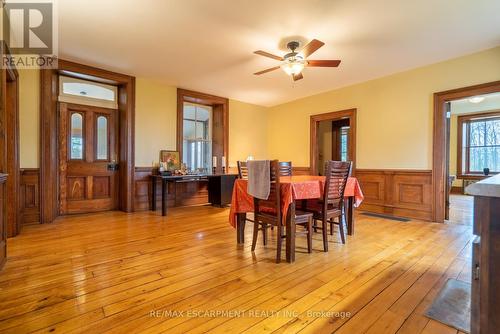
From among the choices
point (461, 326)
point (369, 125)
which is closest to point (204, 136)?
point (369, 125)

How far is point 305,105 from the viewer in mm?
6008

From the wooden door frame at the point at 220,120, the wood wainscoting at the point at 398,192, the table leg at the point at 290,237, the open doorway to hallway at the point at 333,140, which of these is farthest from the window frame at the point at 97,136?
Answer: the open doorway to hallway at the point at 333,140

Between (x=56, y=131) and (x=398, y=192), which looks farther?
(x=398, y=192)

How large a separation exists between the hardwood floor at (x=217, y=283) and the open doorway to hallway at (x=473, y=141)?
218 inches

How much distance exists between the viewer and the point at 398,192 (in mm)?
4418

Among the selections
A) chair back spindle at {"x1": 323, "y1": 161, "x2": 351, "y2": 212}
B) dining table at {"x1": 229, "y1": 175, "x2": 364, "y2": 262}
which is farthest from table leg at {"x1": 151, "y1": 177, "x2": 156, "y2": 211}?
chair back spindle at {"x1": 323, "y1": 161, "x2": 351, "y2": 212}

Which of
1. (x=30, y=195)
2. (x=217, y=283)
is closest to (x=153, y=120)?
(x=30, y=195)

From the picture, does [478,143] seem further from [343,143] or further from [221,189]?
[221,189]

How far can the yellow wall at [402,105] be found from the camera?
3.66 meters

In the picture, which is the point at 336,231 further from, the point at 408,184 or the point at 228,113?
the point at 228,113

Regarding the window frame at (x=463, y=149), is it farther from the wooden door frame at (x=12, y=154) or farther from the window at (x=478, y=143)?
the wooden door frame at (x=12, y=154)

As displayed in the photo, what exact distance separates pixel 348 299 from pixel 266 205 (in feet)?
3.73

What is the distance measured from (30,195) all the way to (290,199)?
396cm

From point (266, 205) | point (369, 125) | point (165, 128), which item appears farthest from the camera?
point (165, 128)
